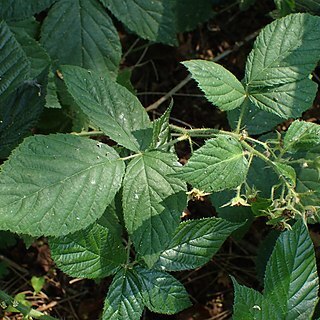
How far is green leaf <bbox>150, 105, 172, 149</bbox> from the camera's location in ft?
5.48

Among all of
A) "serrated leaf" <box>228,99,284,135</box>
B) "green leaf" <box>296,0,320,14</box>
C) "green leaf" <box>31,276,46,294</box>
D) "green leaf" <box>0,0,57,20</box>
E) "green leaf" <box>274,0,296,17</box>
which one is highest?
"green leaf" <box>0,0,57,20</box>

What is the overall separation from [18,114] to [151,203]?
21.8 inches

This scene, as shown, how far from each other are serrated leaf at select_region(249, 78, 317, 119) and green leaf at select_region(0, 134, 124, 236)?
0.46 metres

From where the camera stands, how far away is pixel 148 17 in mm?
2119

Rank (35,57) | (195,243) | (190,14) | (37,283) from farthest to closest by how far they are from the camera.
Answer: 1. (190,14)
2. (37,283)
3. (35,57)
4. (195,243)

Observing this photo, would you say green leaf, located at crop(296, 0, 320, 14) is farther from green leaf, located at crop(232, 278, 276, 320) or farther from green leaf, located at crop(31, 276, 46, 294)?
green leaf, located at crop(31, 276, 46, 294)

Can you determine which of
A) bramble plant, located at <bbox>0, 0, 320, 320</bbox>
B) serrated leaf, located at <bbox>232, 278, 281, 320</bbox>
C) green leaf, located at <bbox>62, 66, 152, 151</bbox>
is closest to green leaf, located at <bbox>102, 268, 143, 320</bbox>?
bramble plant, located at <bbox>0, 0, 320, 320</bbox>

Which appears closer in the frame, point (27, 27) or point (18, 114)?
point (18, 114)

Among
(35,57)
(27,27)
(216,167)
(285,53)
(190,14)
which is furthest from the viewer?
(190,14)

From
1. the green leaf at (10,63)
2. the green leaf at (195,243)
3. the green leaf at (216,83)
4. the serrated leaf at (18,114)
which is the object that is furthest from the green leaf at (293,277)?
the green leaf at (10,63)

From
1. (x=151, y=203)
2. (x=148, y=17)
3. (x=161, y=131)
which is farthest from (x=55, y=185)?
(x=148, y=17)

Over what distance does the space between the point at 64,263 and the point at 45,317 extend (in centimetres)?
30

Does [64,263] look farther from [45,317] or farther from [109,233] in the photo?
[45,317]

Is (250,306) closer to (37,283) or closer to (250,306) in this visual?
(250,306)
